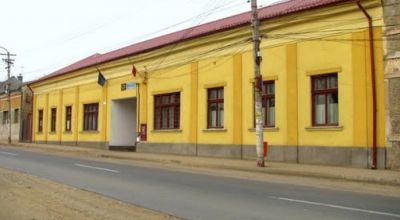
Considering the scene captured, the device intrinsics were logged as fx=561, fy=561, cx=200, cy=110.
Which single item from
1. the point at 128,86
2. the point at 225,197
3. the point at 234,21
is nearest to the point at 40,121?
the point at 128,86

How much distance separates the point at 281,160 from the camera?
25.6 meters

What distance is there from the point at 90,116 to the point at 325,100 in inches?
921

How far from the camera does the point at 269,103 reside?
88.4 ft

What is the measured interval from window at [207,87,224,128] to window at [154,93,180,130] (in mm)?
3040

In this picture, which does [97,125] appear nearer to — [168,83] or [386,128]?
[168,83]

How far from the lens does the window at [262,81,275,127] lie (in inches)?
1050

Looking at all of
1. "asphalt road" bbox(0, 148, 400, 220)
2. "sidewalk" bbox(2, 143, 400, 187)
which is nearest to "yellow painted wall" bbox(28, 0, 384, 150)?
"sidewalk" bbox(2, 143, 400, 187)

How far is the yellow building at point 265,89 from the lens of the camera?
2269cm

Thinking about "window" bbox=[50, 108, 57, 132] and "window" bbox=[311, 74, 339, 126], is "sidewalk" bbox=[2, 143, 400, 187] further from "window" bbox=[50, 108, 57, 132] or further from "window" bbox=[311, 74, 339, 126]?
"window" bbox=[50, 108, 57, 132]

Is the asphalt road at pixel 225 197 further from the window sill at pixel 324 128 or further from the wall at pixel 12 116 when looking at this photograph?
the wall at pixel 12 116

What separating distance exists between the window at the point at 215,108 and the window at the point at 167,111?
3.04 m

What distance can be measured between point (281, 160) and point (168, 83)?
10760 millimetres

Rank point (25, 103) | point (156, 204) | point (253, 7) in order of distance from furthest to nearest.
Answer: point (25, 103)
point (253, 7)
point (156, 204)

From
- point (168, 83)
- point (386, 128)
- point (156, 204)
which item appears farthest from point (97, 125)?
point (156, 204)
